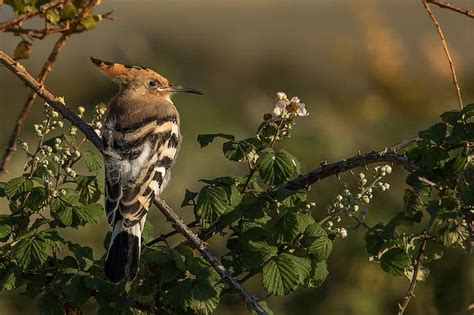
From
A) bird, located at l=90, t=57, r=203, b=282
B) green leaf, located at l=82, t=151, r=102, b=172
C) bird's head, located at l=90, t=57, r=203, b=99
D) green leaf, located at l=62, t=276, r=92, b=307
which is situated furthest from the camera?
bird's head, located at l=90, t=57, r=203, b=99

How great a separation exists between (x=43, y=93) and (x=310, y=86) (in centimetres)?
1029

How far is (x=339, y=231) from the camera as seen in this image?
3.38 m

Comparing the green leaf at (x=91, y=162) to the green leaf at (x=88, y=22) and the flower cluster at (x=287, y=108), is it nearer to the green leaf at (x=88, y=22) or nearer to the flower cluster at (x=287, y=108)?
the flower cluster at (x=287, y=108)

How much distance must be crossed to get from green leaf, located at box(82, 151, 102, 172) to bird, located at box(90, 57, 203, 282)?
0.24m

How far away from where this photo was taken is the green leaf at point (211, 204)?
3.34 m

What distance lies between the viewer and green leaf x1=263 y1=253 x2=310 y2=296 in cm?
319

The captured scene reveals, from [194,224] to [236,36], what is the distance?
14.7 m

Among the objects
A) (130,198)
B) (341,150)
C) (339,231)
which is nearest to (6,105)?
(341,150)

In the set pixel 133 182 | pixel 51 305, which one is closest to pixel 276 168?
pixel 51 305

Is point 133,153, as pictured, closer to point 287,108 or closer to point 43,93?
point 43,93

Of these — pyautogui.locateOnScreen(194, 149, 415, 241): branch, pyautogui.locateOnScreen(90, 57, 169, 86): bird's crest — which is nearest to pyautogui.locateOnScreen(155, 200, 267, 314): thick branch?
pyautogui.locateOnScreen(194, 149, 415, 241): branch

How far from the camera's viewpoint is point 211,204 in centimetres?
334

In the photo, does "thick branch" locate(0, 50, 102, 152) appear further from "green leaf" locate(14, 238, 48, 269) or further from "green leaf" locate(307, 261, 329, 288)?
"green leaf" locate(307, 261, 329, 288)

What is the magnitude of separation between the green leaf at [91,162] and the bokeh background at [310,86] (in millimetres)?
821
